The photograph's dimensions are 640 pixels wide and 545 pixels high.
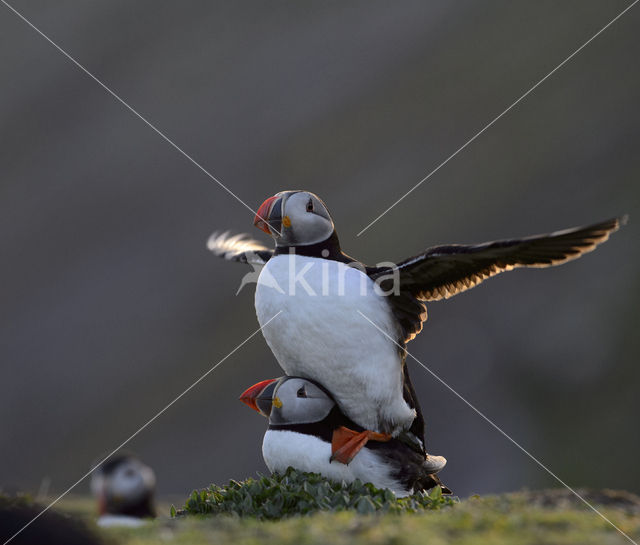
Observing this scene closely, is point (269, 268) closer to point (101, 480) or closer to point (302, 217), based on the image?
point (302, 217)

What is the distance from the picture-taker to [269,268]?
17.4 ft

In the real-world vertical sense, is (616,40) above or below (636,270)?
above

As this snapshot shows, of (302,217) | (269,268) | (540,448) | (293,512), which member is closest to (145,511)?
(293,512)

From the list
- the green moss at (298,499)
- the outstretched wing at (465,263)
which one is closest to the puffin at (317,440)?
the green moss at (298,499)

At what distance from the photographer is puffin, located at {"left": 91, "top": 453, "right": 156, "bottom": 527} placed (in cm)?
402

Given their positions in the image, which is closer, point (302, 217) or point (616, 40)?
point (302, 217)

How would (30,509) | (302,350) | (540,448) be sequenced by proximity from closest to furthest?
(30,509) → (302,350) → (540,448)

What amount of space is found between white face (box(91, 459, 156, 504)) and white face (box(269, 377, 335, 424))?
1.49m

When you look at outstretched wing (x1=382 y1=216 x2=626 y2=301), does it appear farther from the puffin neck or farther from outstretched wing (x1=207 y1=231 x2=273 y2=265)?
outstretched wing (x1=207 y1=231 x2=273 y2=265)

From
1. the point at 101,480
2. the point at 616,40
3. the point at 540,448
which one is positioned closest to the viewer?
the point at 101,480

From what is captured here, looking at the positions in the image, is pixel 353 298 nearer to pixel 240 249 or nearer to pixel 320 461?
pixel 320 461

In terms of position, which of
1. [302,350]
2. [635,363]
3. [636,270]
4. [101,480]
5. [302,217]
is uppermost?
[636,270]

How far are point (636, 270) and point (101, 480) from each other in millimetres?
14893

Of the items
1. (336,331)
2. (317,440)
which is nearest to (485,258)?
(336,331)
